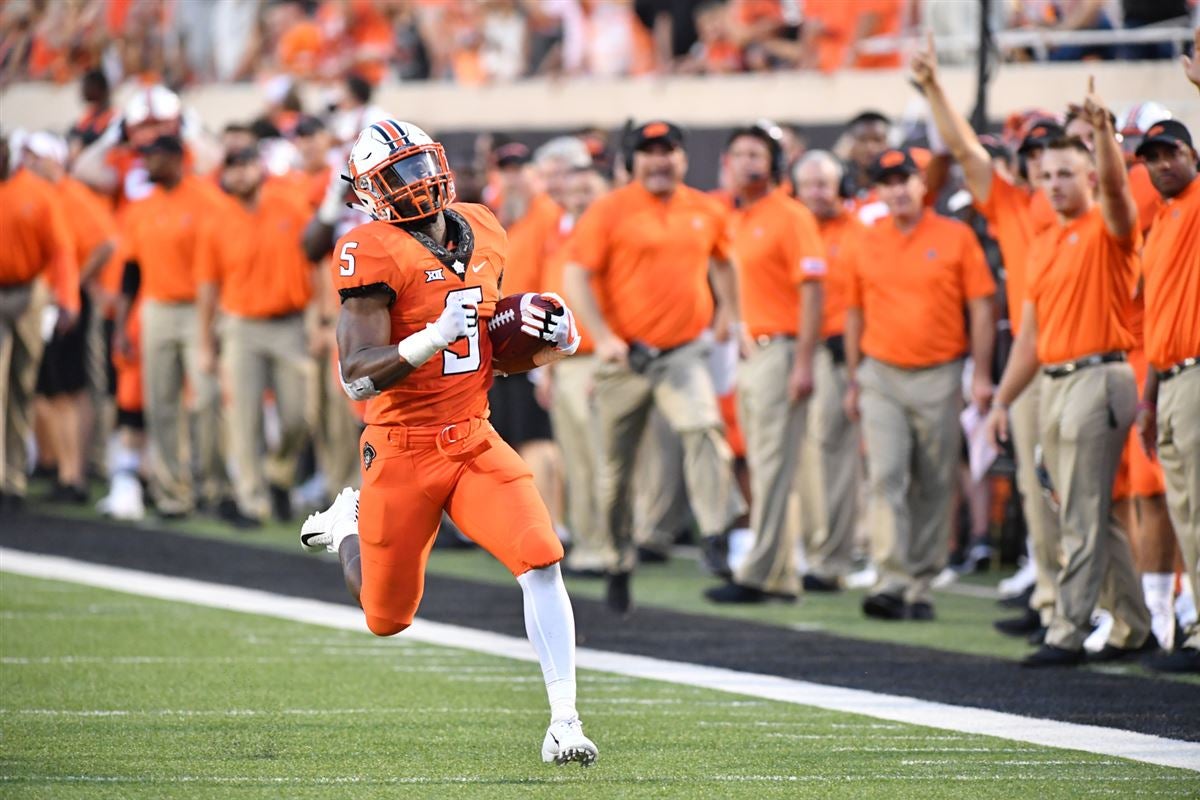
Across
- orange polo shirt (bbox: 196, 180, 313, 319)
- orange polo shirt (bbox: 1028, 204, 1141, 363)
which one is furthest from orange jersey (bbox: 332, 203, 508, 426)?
orange polo shirt (bbox: 196, 180, 313, 319)

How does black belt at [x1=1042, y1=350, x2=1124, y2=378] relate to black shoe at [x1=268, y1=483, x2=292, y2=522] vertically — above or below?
above

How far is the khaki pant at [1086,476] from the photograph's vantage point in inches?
317

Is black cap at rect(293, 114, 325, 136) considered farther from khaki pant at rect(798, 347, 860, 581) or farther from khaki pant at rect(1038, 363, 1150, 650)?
khaki pant at rect(1038, 363, 1150, 650)

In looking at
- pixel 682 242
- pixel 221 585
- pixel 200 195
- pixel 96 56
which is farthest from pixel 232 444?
pixel 96 56

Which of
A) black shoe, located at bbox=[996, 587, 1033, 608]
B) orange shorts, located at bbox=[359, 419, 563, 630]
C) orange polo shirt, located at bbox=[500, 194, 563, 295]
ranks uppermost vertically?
orange polo shirt, located at bbox=[500, 194, 563, 295]

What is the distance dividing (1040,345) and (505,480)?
297 cm

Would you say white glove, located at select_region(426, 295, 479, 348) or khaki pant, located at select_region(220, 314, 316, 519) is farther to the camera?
khaki pant, located at select_region(220, 314, 316, 519)

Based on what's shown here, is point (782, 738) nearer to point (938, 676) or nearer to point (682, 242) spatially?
point (938, 676)

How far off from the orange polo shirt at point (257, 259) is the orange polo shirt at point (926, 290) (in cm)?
442

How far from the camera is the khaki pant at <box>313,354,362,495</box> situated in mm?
12867

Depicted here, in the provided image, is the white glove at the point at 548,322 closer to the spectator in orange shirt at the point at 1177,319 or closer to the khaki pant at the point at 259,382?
the spectator in orange shirt at the point at 1177,319

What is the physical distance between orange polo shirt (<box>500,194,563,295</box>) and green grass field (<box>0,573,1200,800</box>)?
3414mm

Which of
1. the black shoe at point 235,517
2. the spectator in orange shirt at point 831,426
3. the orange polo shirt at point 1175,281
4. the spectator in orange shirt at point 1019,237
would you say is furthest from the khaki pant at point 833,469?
the black shoe at point 235,517

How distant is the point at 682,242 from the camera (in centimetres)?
998
